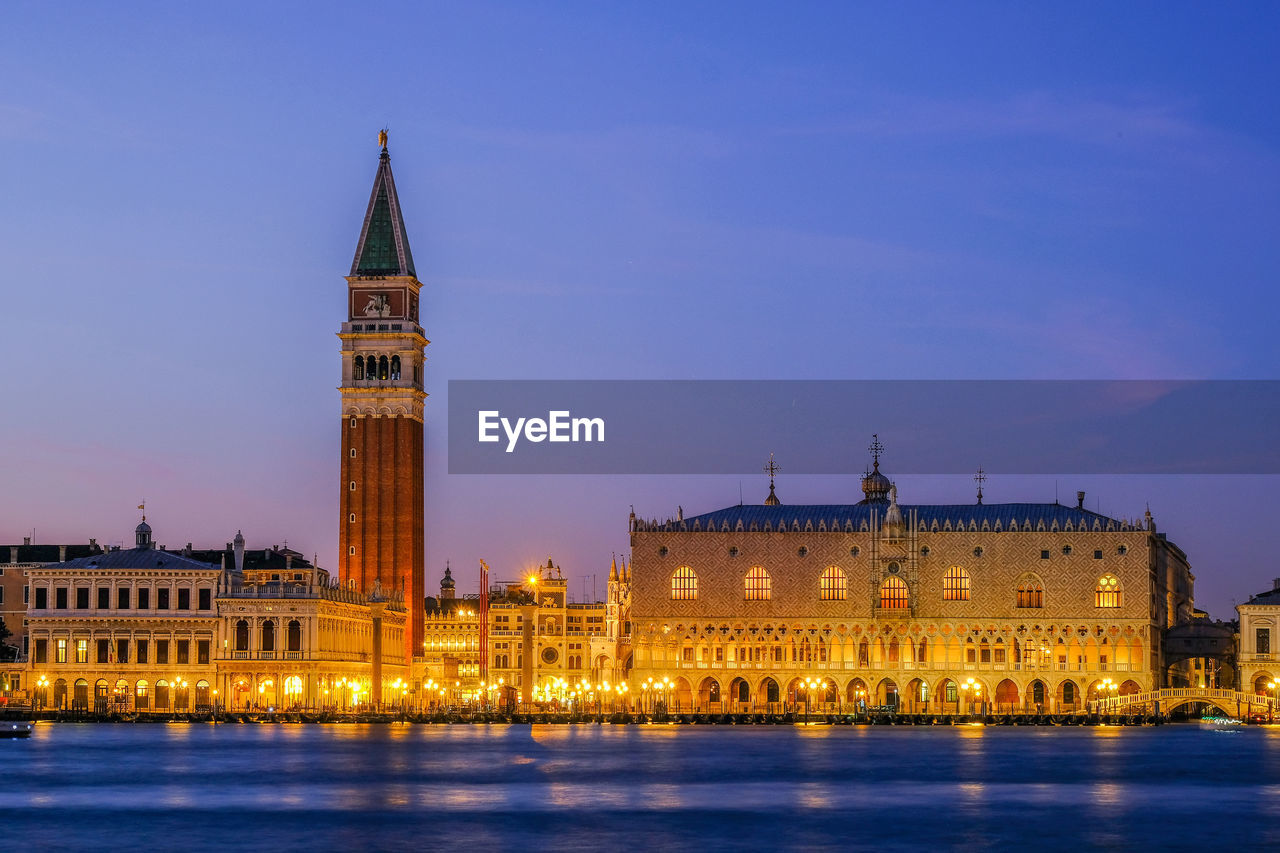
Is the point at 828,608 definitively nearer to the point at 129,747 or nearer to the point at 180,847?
the point at 129,747

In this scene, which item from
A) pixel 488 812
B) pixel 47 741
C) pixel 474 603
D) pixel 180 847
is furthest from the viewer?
pixel 474 603

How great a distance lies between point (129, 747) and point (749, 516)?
54.6 m

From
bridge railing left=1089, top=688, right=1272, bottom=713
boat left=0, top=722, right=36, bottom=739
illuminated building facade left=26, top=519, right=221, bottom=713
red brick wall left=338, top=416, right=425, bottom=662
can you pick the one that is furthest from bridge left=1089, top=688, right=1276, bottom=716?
boat left=0, top=722, right=36, bottom=739

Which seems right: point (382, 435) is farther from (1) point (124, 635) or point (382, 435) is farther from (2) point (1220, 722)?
(2) point (1220, 722)

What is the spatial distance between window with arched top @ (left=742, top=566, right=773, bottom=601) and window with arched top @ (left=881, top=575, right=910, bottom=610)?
7.31 metres

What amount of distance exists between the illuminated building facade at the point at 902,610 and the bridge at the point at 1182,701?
392 centimetres

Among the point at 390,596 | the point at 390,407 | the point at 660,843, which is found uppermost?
the point at 390,407

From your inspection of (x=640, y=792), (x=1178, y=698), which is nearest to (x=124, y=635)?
(x=1178, y=698)

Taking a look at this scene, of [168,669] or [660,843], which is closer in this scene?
[660,843]

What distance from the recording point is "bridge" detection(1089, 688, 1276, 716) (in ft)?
420

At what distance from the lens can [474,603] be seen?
648ft

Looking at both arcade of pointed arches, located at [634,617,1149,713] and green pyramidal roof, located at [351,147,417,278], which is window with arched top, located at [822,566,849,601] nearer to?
arcade of pointed arches, located at [634,617,1149,713]

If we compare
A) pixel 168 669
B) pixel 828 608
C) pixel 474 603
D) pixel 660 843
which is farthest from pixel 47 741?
pixel 474 603

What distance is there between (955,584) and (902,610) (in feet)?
12.4
